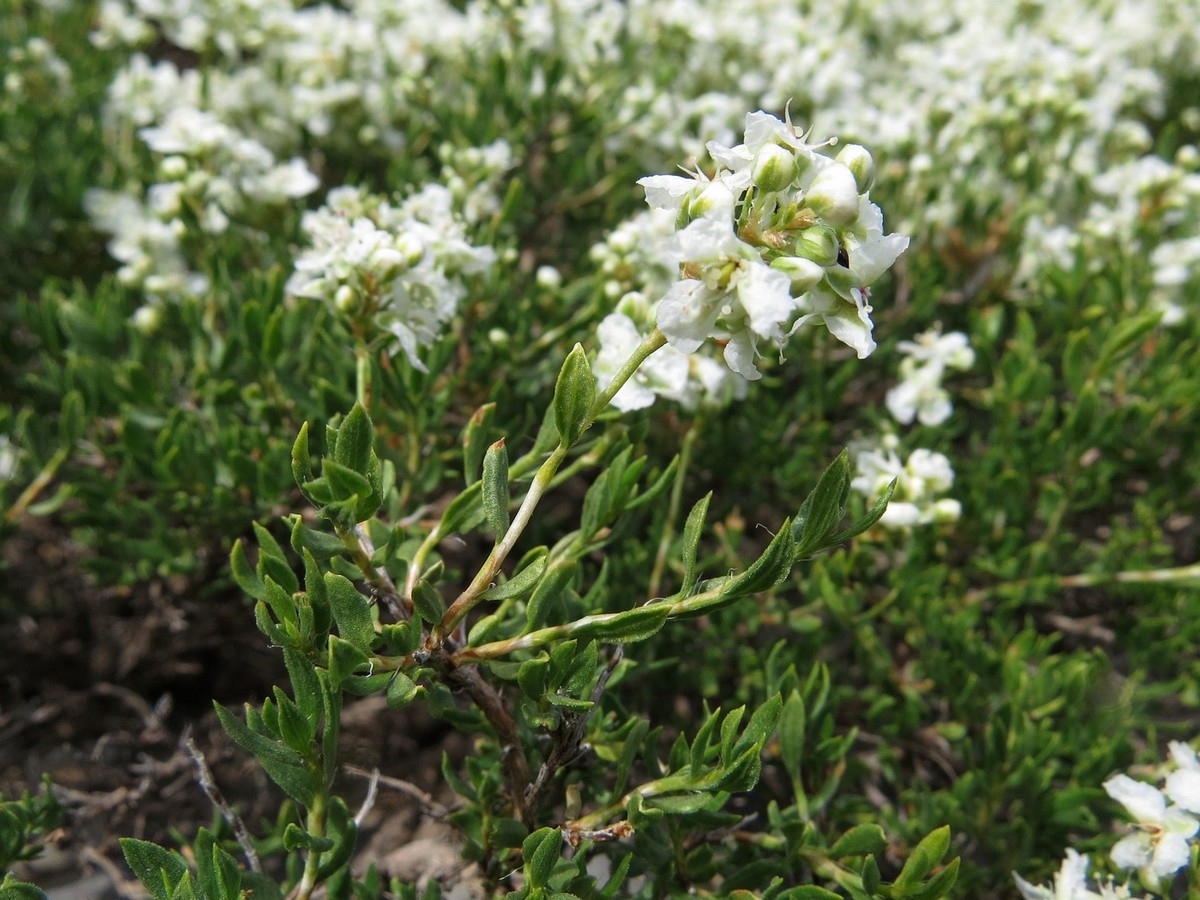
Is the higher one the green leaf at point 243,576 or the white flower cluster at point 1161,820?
the green leaf at point 243,576

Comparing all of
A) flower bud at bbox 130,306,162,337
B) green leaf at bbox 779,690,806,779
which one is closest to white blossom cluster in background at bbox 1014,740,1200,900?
green leaf at bbox 779,690,806,779

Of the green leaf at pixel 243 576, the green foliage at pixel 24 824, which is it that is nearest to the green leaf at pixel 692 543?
the green leaf at pixel 243 576

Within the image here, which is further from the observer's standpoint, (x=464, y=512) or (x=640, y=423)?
(x=640, y=423)

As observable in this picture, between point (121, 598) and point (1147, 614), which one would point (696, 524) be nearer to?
point (1147, 614)

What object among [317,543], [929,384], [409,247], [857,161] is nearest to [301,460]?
[317,543]

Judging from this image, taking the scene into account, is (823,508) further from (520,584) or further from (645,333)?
(645,333)

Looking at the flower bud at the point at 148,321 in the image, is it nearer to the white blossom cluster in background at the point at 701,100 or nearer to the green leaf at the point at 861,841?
the white blossom cluster in background at the point at 701,100
